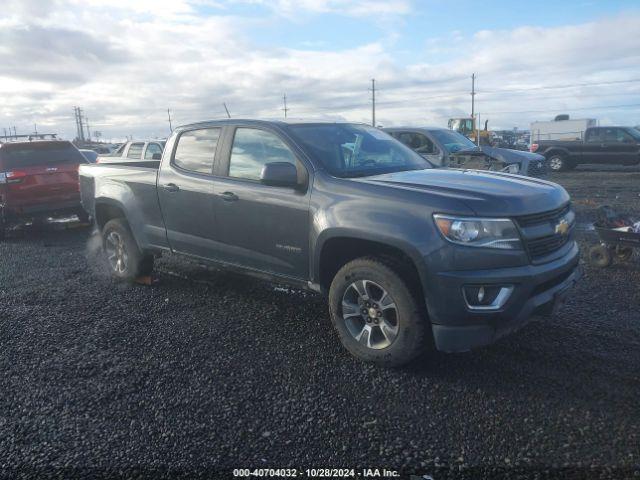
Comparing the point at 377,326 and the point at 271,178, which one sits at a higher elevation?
the point at 271,178

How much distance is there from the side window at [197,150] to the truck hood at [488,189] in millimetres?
1714

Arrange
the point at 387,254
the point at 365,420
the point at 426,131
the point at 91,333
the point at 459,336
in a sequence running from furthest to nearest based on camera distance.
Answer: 1. the point at 426,131
2. the point at 91,333
3. the point at 387,254
4. the point at 459,336
5. the point at 365,420

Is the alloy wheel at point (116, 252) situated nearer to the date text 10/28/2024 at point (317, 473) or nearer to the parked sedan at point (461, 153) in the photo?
the date text 10/28/2024 at point (317, 473)

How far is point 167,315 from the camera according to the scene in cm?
514

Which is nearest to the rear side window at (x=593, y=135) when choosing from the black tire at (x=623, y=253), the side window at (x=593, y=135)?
the side window at (x=593, y=135)

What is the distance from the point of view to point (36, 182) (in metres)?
9.30

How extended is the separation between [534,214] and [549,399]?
47.2 inches

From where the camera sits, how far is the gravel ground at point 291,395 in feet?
9.25

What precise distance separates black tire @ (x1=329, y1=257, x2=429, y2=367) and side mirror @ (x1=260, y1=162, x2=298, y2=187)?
0.81 m

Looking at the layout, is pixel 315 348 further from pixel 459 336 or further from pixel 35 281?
pixel 35 281

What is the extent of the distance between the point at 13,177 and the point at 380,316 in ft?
26.2

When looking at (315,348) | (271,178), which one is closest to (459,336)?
(315,348)

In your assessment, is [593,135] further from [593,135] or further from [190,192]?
[190,192]

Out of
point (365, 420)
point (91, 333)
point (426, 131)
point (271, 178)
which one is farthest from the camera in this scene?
point (426, 131)
